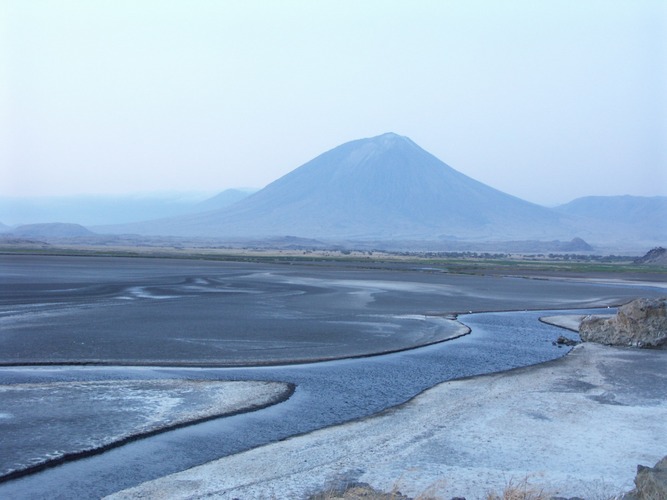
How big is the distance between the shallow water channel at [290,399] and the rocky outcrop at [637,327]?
1.72m

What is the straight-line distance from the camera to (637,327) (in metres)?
24.8

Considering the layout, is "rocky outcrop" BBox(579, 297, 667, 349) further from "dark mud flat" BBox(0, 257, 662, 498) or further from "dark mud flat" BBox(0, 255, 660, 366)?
"dark mud flat" BBox(0, 255, 660, 366)

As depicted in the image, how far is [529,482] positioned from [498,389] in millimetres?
6573

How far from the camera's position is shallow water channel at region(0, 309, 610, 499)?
11.2m

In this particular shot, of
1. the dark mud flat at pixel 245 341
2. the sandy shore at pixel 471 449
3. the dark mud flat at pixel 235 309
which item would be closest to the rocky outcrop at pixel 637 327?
the dark mud flat at pixel 245 341

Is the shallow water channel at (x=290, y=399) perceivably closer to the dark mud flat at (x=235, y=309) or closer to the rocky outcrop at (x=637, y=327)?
the dark mud flat at (x=235, y=309)

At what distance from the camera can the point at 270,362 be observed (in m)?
20.4

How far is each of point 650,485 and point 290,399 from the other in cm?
859

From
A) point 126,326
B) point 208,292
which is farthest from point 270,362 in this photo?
point 208,292

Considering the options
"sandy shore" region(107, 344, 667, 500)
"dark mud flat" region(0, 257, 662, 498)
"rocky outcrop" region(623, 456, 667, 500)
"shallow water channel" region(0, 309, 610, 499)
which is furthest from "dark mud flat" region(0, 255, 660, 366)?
"rocky outcrop" region(623, 456, 667, 500)

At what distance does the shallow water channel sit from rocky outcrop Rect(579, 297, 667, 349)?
5.64 ft

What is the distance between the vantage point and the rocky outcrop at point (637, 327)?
80.4 feet

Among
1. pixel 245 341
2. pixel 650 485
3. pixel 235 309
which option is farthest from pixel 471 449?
pixel 235 309

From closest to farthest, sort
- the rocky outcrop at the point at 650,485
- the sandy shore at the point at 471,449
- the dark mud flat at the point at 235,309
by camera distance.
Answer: the rocky outcrop at the point at 650,485
the sandy shore at the point at 471,449
the dark mud flat at the point at 235,309
